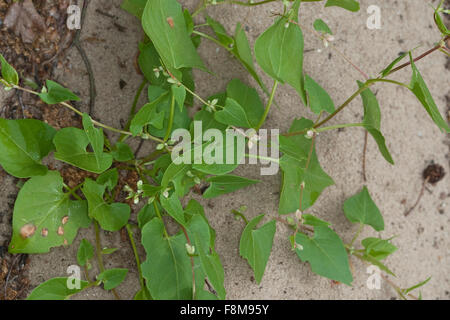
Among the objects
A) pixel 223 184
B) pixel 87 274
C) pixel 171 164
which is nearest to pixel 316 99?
pixel 223 184

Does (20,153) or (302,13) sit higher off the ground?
(302,13)

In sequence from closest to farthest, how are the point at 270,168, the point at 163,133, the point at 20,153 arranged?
the point at 20,153 < the point at 163,133 < the point at 270,168

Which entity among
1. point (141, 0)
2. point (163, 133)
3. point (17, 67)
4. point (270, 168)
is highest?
point (141, 0)

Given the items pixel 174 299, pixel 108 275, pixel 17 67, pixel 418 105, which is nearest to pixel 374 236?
pixel 418 105

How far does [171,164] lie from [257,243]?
1.05ft

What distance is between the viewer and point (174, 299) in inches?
36.7

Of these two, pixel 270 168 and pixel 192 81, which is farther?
pixel 270 168

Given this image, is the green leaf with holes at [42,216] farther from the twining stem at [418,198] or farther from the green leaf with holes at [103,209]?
the twining stem at [418,198]

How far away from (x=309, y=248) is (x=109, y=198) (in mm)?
476

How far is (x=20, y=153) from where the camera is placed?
882 mm

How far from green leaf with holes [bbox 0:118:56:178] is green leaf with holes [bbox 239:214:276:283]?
44 centimetres

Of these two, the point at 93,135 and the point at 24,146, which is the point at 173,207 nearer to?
the point at 93,135

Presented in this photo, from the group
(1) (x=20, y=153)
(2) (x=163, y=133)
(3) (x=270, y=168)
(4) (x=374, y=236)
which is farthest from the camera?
(4) (x=374, y=236)
